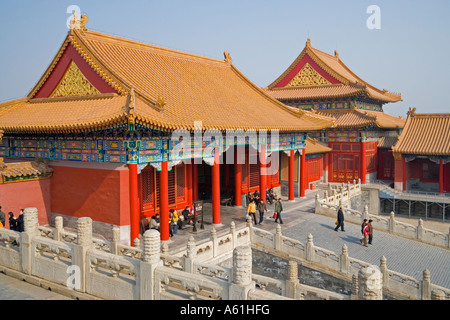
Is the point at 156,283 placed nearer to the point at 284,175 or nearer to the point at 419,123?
the point at 284,175

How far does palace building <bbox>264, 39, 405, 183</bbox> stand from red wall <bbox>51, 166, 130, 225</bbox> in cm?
1968

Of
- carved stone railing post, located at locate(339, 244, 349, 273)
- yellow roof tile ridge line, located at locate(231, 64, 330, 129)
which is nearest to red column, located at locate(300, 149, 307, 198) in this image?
yellow roof tile ridge line, located at locate(231, 64, 330, 129)

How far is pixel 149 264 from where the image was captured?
8.96 metres

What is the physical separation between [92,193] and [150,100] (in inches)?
173

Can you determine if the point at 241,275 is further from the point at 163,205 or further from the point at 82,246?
the point at 163,205

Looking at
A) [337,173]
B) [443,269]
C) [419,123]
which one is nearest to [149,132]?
[443,269]

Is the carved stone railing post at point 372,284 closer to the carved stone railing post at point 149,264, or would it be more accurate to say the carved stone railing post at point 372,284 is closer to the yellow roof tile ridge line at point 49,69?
the carved stone railing post at point 149,264

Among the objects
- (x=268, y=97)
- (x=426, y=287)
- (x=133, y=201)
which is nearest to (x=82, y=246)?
(x=133, y=201)

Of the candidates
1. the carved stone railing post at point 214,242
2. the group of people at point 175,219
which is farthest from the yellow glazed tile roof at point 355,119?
the carved stone railing post at point 214,242

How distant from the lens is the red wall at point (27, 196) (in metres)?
16.2

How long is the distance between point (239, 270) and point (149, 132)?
8.88 metres

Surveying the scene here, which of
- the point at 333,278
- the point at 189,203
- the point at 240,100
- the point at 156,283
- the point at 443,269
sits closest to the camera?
the point at 156,283

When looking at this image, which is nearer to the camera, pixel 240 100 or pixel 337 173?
pixel 240 100

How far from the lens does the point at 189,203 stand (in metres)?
20.3
